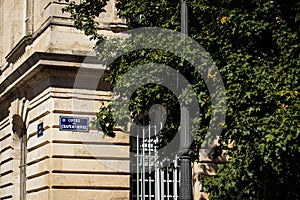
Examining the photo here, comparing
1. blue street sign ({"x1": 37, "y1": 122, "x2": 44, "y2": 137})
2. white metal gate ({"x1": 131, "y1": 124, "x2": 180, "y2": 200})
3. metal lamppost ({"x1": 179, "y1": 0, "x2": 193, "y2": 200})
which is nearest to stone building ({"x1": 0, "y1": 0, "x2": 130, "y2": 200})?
blue street sign ({"x1": 37, "y1": 122, "x2": 44, "y2": 137})

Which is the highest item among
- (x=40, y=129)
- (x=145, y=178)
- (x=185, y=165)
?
(x=40, y=129)

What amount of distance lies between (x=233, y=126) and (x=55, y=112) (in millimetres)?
7056

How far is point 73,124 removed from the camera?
17406 millimetres

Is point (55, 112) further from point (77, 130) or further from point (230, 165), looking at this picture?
point (230, 165)

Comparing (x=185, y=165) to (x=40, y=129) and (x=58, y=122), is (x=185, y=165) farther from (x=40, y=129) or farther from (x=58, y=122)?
(x=40, y=129)

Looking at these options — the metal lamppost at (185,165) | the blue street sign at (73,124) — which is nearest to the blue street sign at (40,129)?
the blue street sign at (73,124)

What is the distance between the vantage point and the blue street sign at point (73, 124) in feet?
56.6

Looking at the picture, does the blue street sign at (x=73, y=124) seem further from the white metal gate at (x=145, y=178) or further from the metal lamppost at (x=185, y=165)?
the metal lamppost at (x=185, y=165)

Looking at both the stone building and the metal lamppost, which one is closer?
the metal lamppost

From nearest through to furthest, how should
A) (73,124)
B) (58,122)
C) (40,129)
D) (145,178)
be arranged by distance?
(58,122)
(73,124)
(40,129)
(145,178)

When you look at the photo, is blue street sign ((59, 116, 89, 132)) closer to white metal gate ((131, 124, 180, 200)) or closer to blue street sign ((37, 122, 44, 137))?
blue street sign ((37, 122, 44, 137))

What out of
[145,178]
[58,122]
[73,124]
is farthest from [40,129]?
[145,178]

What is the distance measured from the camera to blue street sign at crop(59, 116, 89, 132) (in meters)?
17.3

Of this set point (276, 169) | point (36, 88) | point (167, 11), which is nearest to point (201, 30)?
point (167, 11)
